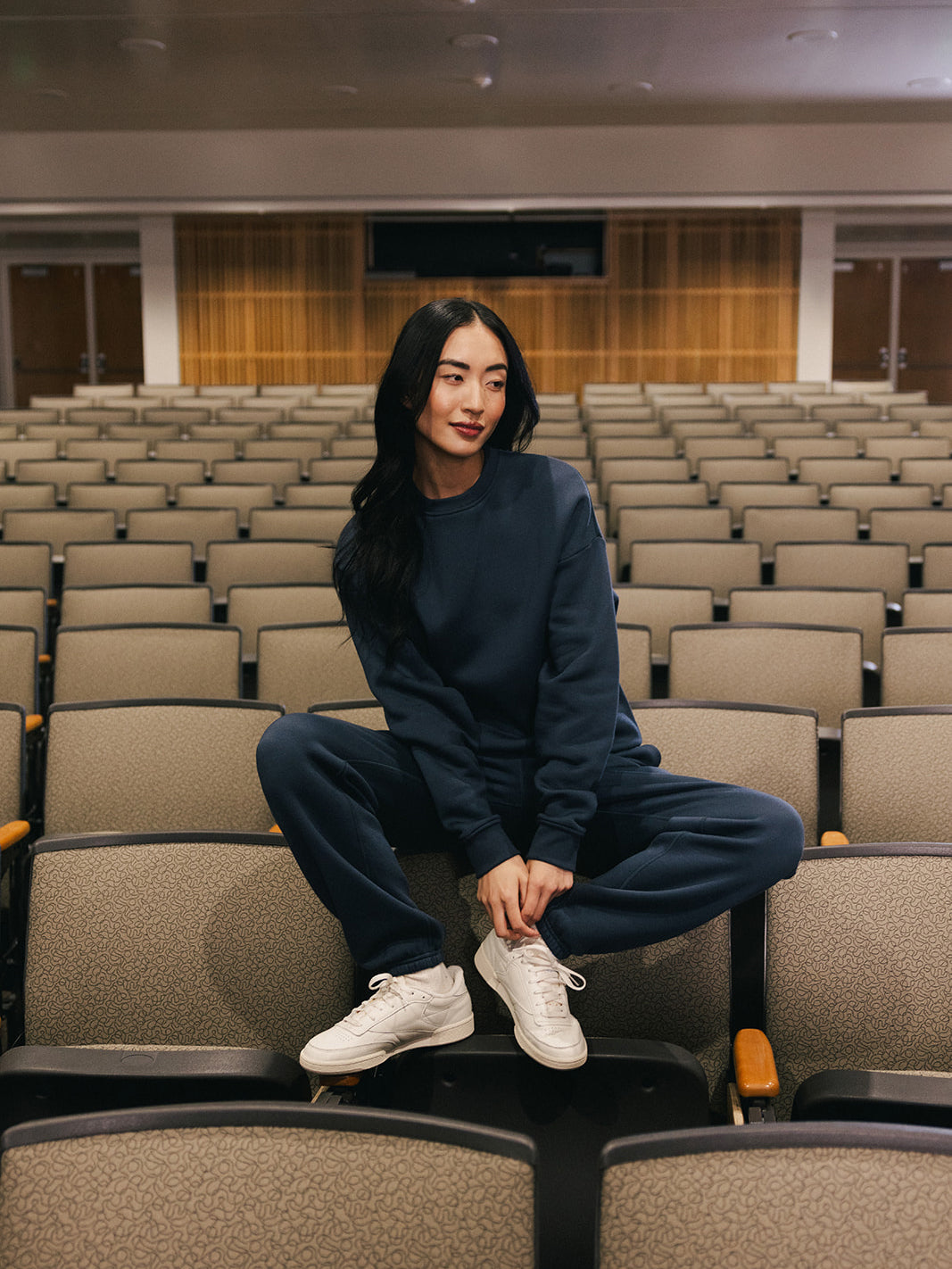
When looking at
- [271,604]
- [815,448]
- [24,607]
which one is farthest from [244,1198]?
[815,448]

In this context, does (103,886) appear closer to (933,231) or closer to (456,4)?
(456,4)

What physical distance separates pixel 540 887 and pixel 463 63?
17.0 feet

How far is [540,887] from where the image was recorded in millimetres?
943

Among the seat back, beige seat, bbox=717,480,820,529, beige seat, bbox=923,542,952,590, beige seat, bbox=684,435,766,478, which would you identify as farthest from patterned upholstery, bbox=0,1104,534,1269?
beige seat, bbox=684,435,766,478

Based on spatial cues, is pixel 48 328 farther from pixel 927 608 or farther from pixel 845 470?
pixel 927 608

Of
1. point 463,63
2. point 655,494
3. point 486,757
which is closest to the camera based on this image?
point 486,757

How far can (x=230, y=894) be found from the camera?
1047 mm

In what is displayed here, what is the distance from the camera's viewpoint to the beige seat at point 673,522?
296 centimetres

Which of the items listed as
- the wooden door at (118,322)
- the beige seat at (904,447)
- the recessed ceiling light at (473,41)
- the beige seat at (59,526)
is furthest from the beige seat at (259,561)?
the wooden door at (118,322)

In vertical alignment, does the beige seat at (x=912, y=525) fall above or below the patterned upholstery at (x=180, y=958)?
above

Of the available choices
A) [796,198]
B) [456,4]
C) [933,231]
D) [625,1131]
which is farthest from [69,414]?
[933,231]

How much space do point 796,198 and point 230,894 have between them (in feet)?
22.1

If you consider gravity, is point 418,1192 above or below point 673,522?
below

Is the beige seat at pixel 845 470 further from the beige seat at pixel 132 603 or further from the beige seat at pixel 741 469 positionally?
the beige seat at pixel 132 603
